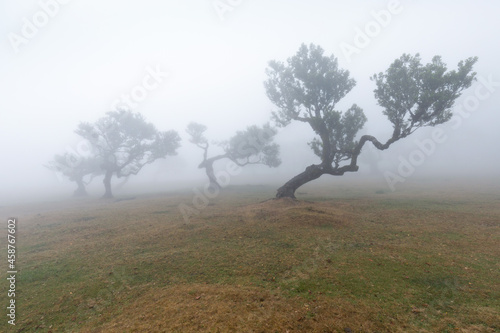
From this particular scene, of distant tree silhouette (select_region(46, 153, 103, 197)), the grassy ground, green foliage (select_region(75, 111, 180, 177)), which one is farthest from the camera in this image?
distant tree silhouette (select_region(46, 153, 103, 197))

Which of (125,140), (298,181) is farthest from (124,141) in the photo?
(298,181)

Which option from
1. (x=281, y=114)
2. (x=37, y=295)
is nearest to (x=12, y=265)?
(x=37, y=295)

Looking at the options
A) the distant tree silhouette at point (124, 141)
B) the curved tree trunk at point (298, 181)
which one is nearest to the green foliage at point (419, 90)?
the curved tree trunk at point (298, 181)

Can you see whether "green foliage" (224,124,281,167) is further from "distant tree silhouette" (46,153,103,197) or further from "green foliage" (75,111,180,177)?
"distant tree silhouette" (46,153,103,197)

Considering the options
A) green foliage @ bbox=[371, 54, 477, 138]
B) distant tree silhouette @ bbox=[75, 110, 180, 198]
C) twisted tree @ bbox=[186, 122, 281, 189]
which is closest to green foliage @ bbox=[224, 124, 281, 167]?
twisted tree @ bbox=[186, 122, 281, 189]

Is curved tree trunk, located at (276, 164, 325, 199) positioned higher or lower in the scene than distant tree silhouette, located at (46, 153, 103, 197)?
lower

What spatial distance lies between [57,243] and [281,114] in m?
20.4

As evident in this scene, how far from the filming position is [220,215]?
15414 millimetres

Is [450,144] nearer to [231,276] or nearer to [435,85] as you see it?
[435,85]

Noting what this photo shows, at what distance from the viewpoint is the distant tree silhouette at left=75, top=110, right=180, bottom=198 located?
3725cm

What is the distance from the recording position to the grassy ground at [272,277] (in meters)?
4.75

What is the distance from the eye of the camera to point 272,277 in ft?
21.8

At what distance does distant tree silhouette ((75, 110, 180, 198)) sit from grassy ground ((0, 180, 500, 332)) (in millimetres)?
28974

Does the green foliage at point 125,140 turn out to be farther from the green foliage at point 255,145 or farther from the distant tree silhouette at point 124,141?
the green foliage at point 255,145
